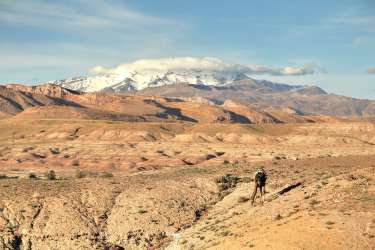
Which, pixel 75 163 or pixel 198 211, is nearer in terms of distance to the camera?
pixel 198 211

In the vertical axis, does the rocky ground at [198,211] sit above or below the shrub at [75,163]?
above

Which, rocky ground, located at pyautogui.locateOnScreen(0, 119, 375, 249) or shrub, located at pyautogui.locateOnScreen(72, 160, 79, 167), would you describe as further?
shrub, located at pyautogui.locateOnScreen(72, 160, 79, 167)

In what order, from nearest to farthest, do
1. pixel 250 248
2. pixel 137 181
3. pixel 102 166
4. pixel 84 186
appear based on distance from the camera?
pixel 250 248, pixel 84 186, pixel 137 181, pixel 102 166

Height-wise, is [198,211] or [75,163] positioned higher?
[198,211]

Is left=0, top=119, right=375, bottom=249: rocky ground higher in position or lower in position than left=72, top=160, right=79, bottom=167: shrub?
higher

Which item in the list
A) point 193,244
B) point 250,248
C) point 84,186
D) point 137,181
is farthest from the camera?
point 137,181

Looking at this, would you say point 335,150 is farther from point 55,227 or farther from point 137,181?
point 55,227

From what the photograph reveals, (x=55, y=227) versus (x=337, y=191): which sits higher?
(x=337, y=191)

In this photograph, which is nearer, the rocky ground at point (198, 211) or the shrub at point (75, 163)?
the rocky ground at point (198, 211)

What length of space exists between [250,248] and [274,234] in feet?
5.12

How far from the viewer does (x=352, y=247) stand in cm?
2573

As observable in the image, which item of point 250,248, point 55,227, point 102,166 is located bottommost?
point 102,166

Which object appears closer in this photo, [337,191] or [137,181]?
[337,191]

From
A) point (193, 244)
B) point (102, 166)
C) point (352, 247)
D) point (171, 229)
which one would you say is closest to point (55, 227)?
point (171, 229)
